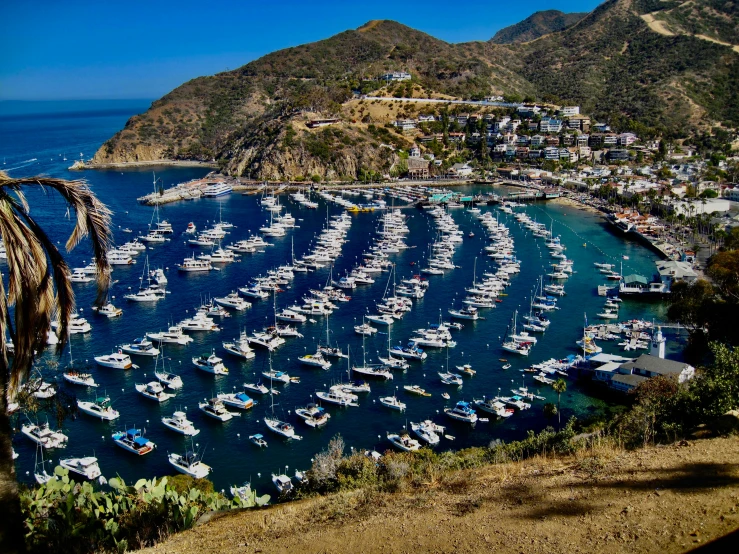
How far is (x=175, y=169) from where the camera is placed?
317ft

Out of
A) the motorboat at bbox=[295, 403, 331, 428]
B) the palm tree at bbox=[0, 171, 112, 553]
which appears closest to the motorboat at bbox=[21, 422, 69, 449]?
the motorboat at bbox=[295, 403, 331, 428]

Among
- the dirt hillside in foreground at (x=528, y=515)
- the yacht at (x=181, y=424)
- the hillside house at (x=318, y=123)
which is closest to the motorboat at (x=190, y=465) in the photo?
the yacht at (x=181, y=424)

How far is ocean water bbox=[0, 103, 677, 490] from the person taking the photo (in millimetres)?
20938

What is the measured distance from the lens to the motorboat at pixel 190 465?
1922 cm

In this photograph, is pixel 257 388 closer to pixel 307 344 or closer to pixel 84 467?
pixel 307 344

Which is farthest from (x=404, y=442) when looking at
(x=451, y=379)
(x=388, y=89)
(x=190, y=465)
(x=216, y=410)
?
(x=388, y=89)

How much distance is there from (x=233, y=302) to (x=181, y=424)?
43.2 feet

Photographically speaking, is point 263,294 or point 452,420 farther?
point 263,294

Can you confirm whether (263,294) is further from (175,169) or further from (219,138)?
(219,138)

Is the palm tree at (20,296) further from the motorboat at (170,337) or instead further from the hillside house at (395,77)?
the hillside house at (395,77)

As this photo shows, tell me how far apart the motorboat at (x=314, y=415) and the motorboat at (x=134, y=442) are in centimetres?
498

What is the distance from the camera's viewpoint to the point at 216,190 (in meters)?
74.0

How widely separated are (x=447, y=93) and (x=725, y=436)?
112819mm

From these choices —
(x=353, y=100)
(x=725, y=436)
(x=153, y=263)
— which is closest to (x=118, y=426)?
(x=725, y=436)
